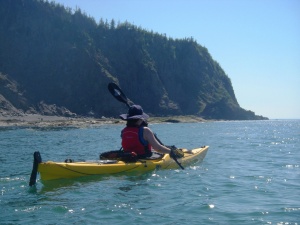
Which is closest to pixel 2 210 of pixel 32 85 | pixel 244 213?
pixel 244 213

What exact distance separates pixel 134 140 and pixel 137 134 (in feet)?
0.70

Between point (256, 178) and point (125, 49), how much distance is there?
92.9m

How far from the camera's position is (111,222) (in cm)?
615

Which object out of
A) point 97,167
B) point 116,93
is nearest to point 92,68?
point 116,93

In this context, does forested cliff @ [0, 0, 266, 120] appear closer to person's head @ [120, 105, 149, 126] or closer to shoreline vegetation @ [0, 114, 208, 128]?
shoreline vegetation @ [0, 114, 208, 128]

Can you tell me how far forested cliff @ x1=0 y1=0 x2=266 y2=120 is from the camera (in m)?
81.6

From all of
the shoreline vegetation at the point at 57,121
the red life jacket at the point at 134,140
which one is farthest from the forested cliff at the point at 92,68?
the red life jacket at the point at 134,140

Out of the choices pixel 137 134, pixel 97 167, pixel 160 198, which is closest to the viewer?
pixel 160 198


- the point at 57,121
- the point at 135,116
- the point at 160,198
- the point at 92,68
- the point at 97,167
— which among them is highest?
the point at 92,68

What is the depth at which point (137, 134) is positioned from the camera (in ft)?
34.4

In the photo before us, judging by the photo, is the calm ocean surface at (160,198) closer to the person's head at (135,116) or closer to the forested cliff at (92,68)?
the person's head at (135,116)

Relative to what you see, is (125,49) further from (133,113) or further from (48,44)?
(133,113)

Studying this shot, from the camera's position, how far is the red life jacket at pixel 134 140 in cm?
1050

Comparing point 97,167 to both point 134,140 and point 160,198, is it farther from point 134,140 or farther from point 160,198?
point 160,198
